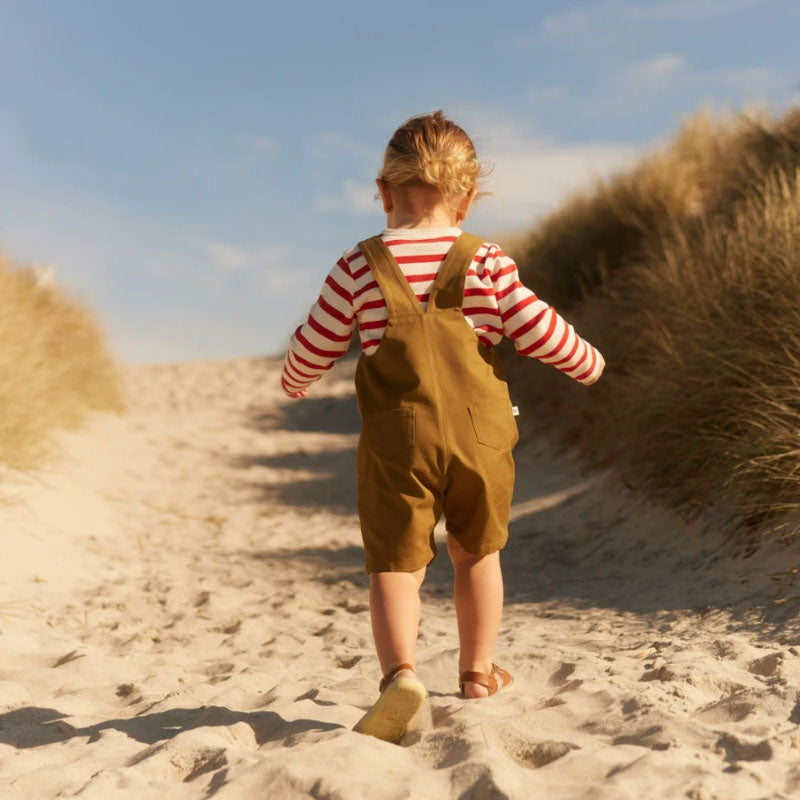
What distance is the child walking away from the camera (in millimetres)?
2633

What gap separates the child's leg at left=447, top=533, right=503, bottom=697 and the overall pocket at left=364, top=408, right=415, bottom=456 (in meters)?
0.38

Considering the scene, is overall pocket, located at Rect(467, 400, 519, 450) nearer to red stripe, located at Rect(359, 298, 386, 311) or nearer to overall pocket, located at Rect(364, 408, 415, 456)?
overall pocket, located at Rect(364, 408, 415, 456)

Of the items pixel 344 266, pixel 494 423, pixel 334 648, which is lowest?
pixel 334 648

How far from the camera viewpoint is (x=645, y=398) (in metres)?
5.93

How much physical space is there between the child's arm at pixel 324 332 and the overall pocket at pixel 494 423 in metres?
0.43

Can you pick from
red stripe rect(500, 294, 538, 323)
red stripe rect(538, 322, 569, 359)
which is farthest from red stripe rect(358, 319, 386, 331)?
red stripe rect(538, 322, 569, 359)

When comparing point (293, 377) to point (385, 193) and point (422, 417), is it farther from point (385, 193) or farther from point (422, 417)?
point (385, 193)

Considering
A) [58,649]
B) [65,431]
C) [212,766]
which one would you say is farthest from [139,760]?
[65,431]

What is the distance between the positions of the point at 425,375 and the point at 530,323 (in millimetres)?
367

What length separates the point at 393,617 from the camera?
2.69 meters

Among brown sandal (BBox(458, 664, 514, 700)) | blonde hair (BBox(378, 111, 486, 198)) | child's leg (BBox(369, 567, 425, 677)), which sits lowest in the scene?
brown sandal (BBox(458, 664, 514, 700))

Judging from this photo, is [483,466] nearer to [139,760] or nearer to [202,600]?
[139,760]

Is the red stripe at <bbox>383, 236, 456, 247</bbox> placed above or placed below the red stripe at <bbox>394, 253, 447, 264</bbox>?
above

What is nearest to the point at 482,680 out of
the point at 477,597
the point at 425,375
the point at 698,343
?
the point at 477,597
